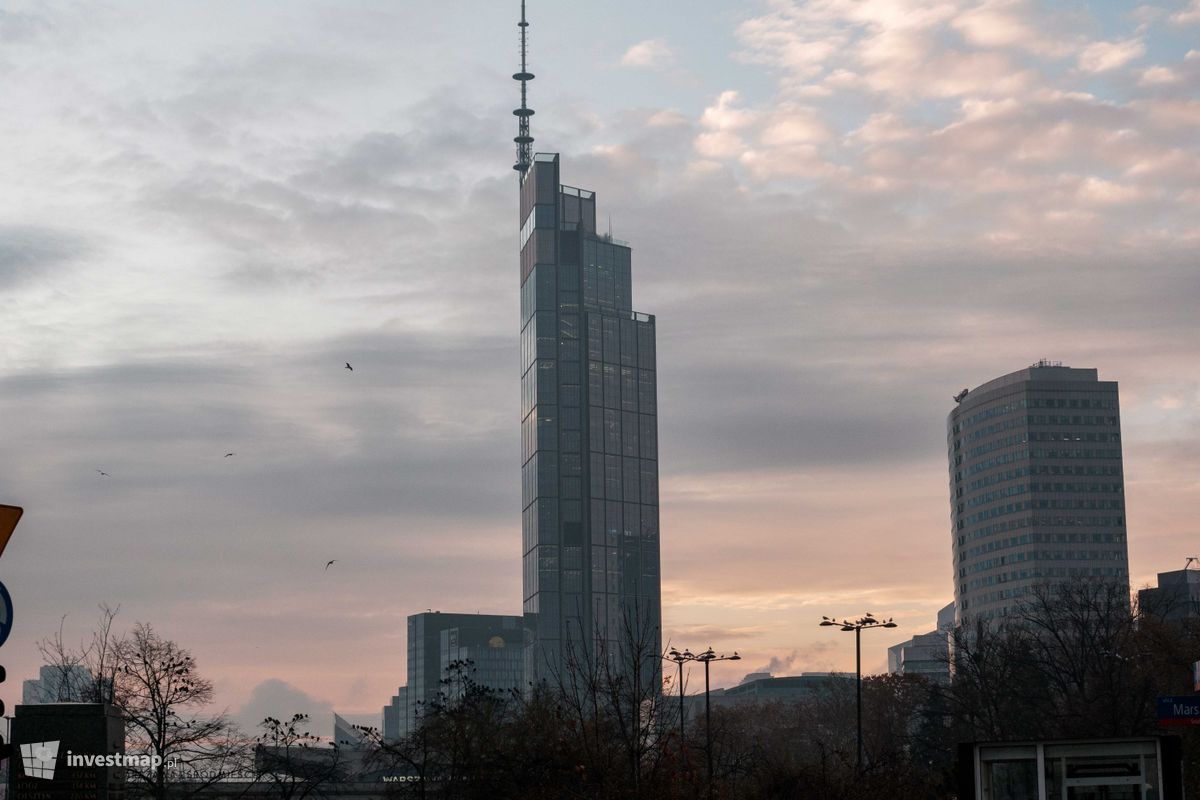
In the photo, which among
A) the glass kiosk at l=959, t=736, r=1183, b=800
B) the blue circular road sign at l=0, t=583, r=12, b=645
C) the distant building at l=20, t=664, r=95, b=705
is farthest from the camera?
the distant building at l=20, t=664, r=95, b=705

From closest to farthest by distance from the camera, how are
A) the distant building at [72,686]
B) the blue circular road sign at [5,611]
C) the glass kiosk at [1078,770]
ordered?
the blue circular road sign at [5,611] → the glass kiosk at [1078,770] → the distant building at [72,686]

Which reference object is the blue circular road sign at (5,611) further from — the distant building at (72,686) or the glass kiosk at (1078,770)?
the distant building at (72,686)

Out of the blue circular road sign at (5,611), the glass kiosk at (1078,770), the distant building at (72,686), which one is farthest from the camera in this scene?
the distant building at (72,686)

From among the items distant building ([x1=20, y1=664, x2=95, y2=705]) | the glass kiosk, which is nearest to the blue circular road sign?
the glass kiosk

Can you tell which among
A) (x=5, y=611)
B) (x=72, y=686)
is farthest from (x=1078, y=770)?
(x=72, y=686)

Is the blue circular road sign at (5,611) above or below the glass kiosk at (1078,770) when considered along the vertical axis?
above

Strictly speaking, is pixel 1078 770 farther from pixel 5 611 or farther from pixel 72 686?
pixel 72 686

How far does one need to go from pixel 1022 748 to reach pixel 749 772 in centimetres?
2815

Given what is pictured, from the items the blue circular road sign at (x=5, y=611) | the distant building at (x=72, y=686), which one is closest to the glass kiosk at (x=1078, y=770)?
the blue circular road sign at (x=5, y=611)

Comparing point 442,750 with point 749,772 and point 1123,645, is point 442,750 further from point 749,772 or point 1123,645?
point 1123,645

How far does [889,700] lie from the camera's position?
458ft

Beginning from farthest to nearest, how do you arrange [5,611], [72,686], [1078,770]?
[72,686]
[1078,770]
[5,611]

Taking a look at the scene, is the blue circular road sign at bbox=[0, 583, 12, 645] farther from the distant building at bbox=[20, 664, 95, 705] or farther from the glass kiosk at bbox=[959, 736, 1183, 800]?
the distant building at bbox=[20, 664, 95, 705]

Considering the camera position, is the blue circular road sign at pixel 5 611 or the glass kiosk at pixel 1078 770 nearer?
the blue circular road sign at pixel 5 611
